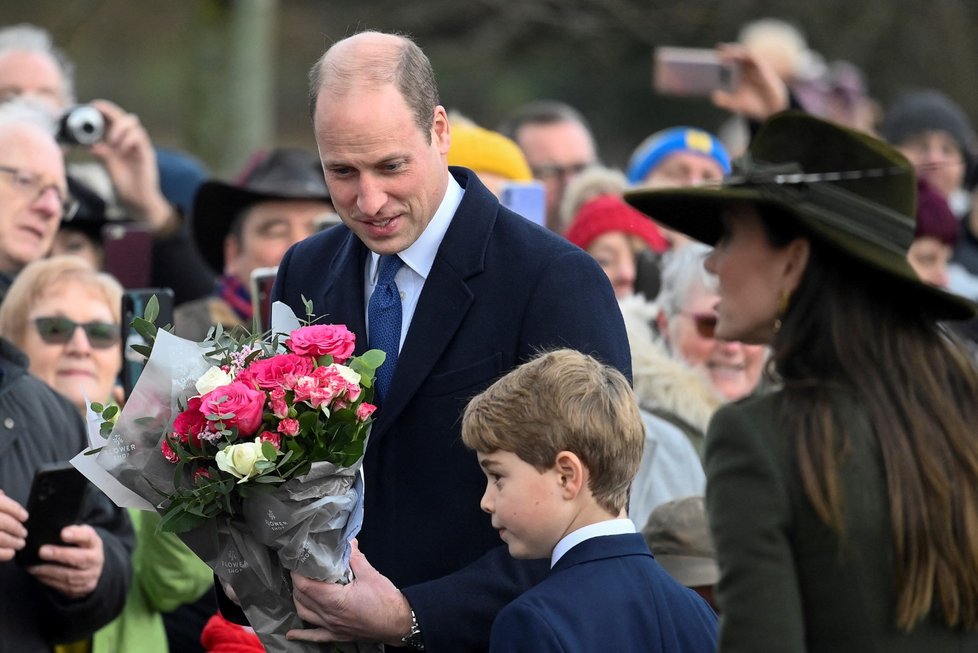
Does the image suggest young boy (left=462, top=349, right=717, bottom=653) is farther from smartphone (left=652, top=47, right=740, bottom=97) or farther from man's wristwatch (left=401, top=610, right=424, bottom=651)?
smartphone (left=652, top=47, right=740, bottom=97)

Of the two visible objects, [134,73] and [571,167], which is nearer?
[571,167]

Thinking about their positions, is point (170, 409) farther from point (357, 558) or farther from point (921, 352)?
point (921, 352)

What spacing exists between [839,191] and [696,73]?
17.6ft

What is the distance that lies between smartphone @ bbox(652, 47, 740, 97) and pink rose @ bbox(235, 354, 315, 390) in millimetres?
4988

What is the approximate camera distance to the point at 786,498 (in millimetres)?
2494

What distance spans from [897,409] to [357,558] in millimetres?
1330

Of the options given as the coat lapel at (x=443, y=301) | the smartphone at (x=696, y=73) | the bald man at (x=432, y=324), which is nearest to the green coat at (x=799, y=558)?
the bald man at (x=432, y=324)

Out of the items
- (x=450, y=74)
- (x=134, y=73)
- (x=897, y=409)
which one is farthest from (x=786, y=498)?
(x=134, y=73)

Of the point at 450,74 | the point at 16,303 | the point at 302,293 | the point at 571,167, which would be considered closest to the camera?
the point at 302,293

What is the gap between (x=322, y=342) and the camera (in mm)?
3148

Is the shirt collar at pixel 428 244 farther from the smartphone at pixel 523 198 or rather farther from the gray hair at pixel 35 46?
the gray hair at pixel 35 46

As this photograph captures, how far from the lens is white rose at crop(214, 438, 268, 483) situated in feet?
9.88

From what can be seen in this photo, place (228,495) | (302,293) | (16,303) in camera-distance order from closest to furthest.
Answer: (228,495)
(302,293)
(16,303)

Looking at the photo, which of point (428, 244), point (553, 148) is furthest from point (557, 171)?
point (428, 244)
